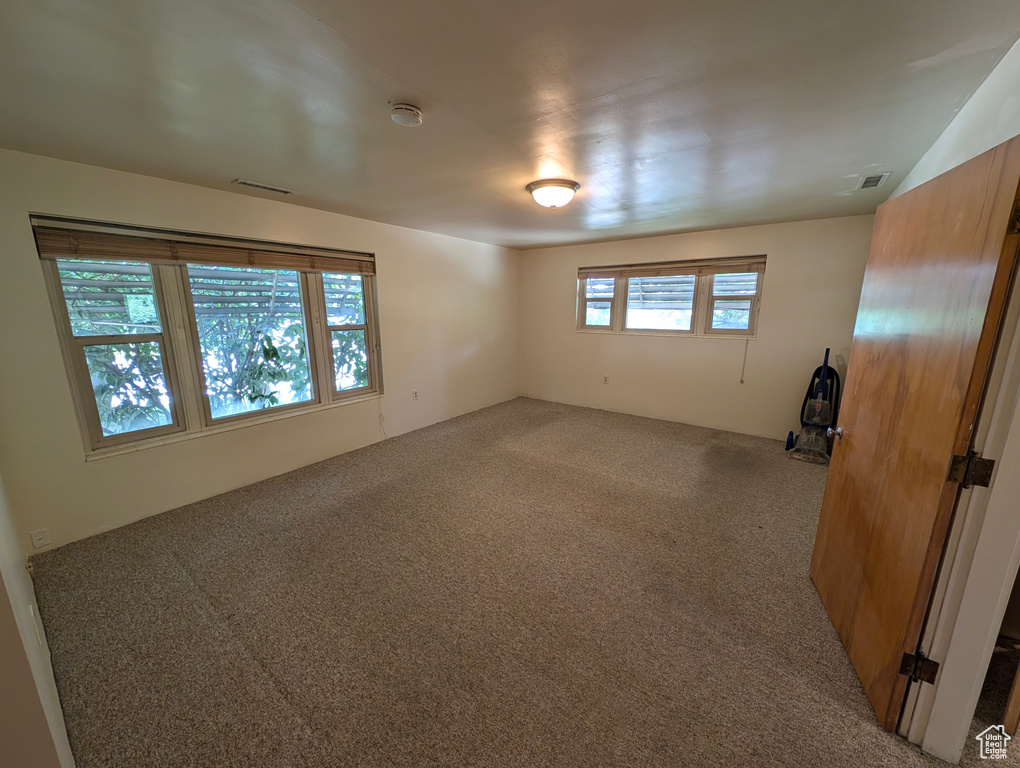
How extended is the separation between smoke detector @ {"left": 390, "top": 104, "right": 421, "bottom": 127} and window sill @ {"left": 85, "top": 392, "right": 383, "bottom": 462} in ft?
8.97

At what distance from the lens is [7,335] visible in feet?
6.81

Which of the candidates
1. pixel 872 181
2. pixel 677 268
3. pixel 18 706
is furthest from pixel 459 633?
pixel 677 268

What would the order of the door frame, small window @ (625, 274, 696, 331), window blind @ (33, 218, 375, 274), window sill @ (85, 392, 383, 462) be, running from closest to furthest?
the door frame < window blind @ (33, 218, 375, 274) < window sill @ (85, 392, 383, 462) < small window @ (625, 274, 696, 331)

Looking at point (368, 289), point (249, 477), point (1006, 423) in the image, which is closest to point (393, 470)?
point (249, 477)

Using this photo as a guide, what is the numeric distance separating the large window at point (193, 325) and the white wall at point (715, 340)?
287cm

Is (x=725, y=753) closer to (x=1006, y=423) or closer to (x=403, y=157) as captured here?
(x=1006, y=423)

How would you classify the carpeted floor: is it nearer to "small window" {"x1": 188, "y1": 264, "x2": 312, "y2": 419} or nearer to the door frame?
the door frame

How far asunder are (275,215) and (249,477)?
2.25 meters

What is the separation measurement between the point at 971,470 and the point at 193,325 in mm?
4242

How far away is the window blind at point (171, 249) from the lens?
7.26 feet

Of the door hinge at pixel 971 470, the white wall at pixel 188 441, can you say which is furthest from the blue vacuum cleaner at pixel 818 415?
the white wall at pixel 188 441

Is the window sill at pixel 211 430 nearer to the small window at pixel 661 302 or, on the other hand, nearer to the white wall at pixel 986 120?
the small window at pixel 661 302

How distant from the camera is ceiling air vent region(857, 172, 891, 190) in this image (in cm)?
243

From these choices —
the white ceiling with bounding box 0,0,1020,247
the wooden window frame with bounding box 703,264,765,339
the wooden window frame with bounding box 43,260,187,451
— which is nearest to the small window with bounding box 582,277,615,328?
the wooden window frame with bounding box 703,264,765,339
